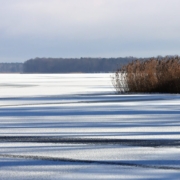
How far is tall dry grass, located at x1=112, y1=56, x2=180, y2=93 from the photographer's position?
22.2m

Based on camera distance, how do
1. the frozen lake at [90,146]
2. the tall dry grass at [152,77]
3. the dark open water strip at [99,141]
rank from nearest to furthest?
the frozen lake at [90,146], the dark open water strip at [99,141], the tall dry grass at [152,77]

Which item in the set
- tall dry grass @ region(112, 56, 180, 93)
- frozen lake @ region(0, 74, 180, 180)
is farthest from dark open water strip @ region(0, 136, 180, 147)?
tall dry grass @ region(112, 56, 180, 93)

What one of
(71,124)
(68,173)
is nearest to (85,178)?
(68,173)

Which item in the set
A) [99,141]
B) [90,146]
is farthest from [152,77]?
[90,146]

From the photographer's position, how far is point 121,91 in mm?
Answer: 22516

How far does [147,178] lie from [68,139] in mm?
3011

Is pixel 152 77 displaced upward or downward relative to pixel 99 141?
upward

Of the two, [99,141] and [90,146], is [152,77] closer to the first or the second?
[99,141]

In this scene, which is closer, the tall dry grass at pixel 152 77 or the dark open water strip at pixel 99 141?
the dark open water strip at pixel 99 141

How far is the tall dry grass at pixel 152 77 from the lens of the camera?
72.8ft

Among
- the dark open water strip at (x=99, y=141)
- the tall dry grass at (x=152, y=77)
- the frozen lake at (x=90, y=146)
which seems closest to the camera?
the frozen lake at (x=90, y=146)

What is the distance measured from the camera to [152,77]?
22344 mm

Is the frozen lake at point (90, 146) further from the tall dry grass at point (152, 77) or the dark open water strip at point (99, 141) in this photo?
the tall dry grass at point (152, 77)

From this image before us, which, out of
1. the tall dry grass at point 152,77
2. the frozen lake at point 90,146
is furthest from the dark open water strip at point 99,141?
the tall dry grass at point 152,77
